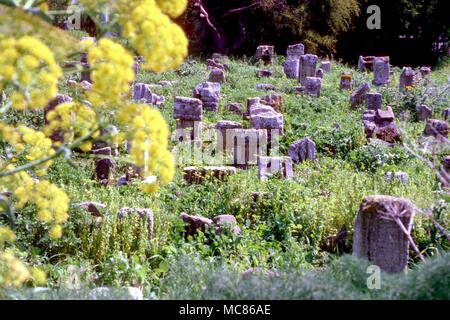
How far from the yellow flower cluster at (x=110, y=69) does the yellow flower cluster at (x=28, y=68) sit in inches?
5.2

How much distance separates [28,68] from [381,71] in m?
16.0

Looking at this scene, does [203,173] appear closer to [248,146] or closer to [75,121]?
[248,146]

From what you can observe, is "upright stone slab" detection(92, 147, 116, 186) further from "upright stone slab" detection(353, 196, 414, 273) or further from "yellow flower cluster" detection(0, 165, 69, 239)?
"yellow flower cluster" detection(0, 165, 69, 239)

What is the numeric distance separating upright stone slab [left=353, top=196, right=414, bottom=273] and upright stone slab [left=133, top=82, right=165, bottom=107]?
838 centimetres

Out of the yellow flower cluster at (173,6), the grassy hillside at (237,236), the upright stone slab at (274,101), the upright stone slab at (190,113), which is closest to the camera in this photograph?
the yellow flower cluster at (173,6)

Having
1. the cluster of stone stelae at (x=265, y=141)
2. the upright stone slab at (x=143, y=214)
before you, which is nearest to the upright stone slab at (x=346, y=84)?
the cluster of stone stelae at (x=265, y=141)

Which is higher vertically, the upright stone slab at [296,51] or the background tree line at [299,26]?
the background tree line at [299,26]

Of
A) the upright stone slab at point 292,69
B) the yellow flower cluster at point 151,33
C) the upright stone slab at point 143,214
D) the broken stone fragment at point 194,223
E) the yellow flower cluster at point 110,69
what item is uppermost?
the yellow flower cluster at point 151,33

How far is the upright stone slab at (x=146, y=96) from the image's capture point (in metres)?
12.5

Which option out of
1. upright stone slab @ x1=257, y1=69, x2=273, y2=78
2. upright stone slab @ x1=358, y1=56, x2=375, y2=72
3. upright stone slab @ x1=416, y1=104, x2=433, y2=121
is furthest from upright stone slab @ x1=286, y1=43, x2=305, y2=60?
upright stone slab @ x1=416, y1=104, x2=433, y2=121

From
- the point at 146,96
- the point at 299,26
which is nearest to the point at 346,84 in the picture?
the point at 146,96

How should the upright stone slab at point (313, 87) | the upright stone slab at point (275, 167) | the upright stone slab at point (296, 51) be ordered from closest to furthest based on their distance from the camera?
1. the upright stone slab at point (275, 167)
2. the upright stone slab at point (313, 87)
3. the upright stone slab at point (296, 51)

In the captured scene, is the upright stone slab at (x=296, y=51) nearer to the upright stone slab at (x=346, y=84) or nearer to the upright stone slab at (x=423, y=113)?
the upright stone slab at (x=346, y=84)

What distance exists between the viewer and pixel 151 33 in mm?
2301
